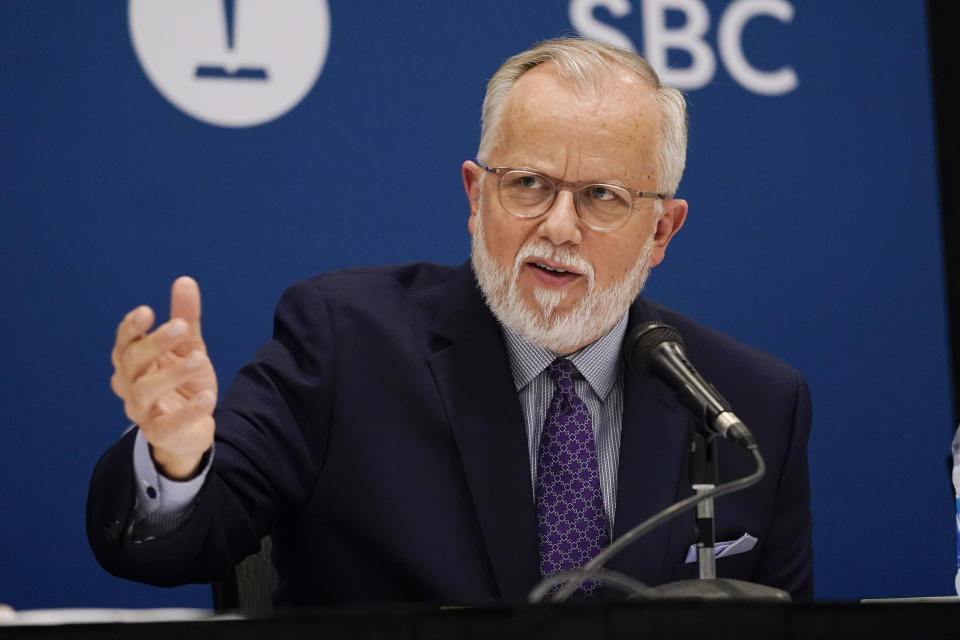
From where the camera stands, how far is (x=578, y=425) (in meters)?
1.95

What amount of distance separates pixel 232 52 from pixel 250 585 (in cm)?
141

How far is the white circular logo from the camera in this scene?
2766 mm

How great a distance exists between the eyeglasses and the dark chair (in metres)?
0.76

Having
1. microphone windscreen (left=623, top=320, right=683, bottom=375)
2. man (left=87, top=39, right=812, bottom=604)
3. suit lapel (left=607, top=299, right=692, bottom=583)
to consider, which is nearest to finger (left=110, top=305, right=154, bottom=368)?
man (left=87, top=39, right=812, bottom=604)

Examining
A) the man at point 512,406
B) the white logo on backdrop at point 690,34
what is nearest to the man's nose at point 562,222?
the man at point 512,406

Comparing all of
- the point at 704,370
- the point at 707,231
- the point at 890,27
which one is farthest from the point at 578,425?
the point at 890,27

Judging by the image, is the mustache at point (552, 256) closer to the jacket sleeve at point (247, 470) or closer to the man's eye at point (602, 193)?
the man's eye at point (602, 193)

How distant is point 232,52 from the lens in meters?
2.80

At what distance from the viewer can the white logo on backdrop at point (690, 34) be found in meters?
3.09

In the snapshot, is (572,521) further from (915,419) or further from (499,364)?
(915,419)

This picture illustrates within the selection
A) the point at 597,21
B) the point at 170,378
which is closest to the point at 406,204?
the point at 597,21

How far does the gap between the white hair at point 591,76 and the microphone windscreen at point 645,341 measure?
654 mm

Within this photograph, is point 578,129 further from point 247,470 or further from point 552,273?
point 247,470

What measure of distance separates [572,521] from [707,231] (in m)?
1.51
